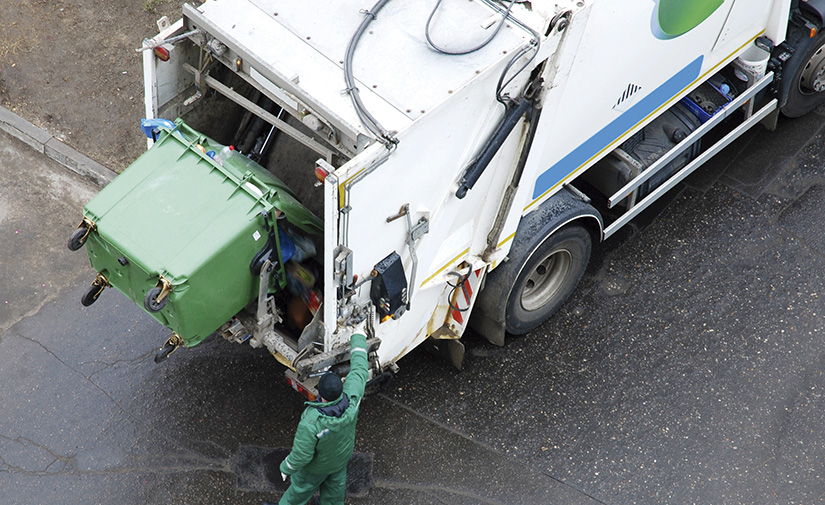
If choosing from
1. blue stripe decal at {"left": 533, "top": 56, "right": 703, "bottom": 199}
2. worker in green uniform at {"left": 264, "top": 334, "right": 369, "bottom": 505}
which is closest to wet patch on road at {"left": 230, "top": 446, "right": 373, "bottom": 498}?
worker in green uniform at {"left": 264, "top": 334, "right": 369, "bottom": 505}

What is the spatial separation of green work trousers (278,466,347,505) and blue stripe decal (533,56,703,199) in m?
1.95

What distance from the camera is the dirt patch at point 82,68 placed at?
734 cm

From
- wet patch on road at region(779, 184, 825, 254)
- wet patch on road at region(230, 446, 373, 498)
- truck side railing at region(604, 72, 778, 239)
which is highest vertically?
truck side railing at region(604, 72, 778, 239)

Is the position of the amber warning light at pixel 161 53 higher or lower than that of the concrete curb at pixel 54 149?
higher

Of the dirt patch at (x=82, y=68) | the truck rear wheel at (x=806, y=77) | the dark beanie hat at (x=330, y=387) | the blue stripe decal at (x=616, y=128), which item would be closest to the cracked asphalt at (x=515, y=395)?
the dirt patch at (x=82, y=68)

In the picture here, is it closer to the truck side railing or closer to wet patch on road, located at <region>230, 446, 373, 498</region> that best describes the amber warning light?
wet patch on road, located at <region>230, 446, 373, 498</region>

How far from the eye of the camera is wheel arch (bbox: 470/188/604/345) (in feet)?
18.4

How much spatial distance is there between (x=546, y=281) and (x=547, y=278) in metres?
0.02

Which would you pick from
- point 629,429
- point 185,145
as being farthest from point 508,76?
point 629,429

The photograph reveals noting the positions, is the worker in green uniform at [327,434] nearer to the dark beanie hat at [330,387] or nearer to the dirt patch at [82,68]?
the dark beanie hat at [330,387]

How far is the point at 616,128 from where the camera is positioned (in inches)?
225

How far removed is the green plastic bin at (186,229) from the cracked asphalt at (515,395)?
1392mm

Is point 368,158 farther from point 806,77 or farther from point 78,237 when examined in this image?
point 806,77

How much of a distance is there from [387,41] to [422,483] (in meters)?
2.60
